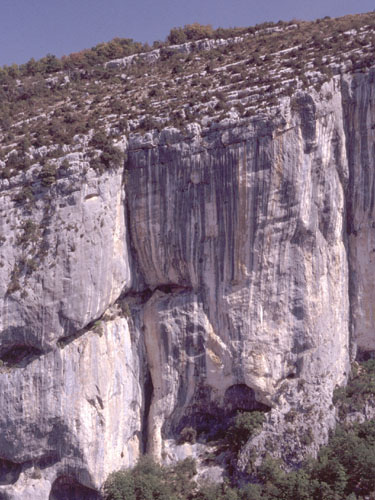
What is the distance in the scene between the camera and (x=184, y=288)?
1819cm

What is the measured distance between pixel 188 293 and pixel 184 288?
381mm

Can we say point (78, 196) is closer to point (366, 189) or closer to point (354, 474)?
point (366, 189)

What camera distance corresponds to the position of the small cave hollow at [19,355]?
1562 centimetres

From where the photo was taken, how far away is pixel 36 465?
1603 cm

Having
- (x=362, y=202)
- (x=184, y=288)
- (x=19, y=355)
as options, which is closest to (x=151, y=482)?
(x=19, y=355)

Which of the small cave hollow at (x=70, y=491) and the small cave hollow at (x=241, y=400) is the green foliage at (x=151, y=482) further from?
the small cave hollow at (x=241, y=400)

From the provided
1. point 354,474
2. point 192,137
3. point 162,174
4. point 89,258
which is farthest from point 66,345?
point 354,474

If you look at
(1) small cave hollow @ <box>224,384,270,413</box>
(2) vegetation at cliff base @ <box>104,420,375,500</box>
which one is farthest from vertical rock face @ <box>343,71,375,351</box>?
(1) small cave hollow @ <box>224,384,270,413</box>

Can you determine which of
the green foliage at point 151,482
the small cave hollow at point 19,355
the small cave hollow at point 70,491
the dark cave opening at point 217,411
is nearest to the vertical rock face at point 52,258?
the small cave hollow at point 19,355

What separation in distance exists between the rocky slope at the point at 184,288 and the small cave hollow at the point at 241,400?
0.21 ft

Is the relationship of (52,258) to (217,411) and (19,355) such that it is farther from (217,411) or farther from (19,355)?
(217,411)

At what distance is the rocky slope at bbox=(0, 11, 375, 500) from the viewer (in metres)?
15.5

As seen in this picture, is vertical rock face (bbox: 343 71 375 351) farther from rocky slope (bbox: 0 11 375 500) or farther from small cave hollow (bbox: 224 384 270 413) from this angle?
small cave hollow (bbox: 224 384 270 413)

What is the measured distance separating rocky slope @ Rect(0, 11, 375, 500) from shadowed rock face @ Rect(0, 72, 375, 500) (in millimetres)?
59
